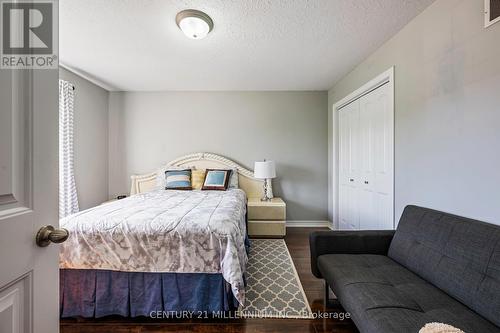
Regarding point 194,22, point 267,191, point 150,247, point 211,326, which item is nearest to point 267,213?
point 267,191

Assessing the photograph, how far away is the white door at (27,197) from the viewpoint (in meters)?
0.57

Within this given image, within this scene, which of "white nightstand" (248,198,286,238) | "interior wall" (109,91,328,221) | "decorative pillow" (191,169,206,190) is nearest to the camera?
"white nightstand" (248,198,286,238)

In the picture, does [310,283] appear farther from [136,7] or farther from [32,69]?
[136,7]

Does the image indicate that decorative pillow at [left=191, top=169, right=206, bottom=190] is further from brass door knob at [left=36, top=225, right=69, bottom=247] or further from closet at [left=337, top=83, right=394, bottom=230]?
brass door knob at [left=36, top=225, right=69, bottom=247]

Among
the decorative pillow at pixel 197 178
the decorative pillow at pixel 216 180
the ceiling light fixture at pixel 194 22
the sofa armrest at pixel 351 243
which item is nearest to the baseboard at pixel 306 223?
the decorative pillow at pixel 216 180

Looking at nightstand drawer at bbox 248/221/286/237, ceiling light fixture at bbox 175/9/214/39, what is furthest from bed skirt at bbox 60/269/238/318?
ceiling light fixture at bbox 175/9/214/39

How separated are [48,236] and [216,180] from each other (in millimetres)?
3012

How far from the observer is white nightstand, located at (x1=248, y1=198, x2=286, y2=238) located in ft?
11.5

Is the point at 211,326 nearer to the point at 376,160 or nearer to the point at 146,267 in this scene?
the point at 146,267

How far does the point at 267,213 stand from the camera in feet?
11.5

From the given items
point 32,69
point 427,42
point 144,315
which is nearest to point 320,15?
point 427,42

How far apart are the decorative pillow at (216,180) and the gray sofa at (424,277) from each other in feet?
6.81

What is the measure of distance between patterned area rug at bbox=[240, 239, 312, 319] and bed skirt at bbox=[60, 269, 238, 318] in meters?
0.27

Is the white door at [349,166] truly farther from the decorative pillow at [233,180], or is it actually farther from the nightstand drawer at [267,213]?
the decorative pillow at [233,180]
